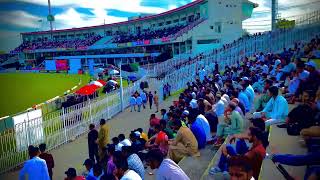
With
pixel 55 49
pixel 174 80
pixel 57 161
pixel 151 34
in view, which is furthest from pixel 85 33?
pixel 57 161

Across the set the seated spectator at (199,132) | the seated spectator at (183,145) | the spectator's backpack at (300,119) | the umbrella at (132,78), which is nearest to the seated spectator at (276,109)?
the spectator's backpack at (300,119)

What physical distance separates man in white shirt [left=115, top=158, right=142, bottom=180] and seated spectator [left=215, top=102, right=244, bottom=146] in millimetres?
2979

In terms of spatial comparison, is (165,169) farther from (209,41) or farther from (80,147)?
(209,41)

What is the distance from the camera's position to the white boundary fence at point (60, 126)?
381 inches

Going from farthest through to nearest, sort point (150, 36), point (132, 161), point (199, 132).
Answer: point (150, 36) → point (199, 132) → point (132, 161)

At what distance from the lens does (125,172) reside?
4906 mm

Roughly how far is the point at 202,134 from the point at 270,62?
11.6m

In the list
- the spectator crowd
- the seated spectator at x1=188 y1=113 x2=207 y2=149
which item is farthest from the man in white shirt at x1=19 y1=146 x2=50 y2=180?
the seated spectator at x1=188 y1=113 x2=207 y2=149

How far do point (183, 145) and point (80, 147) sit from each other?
624cm

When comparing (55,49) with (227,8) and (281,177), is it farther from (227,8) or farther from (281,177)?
(281,177)

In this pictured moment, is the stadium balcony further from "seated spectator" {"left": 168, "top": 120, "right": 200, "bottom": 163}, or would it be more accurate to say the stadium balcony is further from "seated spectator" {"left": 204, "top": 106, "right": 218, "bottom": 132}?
"seated spectator" {"left": 168, "top": 120, "right": 200, "bottom": 163}

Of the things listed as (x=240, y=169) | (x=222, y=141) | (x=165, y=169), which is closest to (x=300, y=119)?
(x=222, y=141)

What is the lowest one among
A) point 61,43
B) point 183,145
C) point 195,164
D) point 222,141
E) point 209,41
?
point 195,164

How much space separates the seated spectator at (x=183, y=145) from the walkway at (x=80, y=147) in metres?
3.90
